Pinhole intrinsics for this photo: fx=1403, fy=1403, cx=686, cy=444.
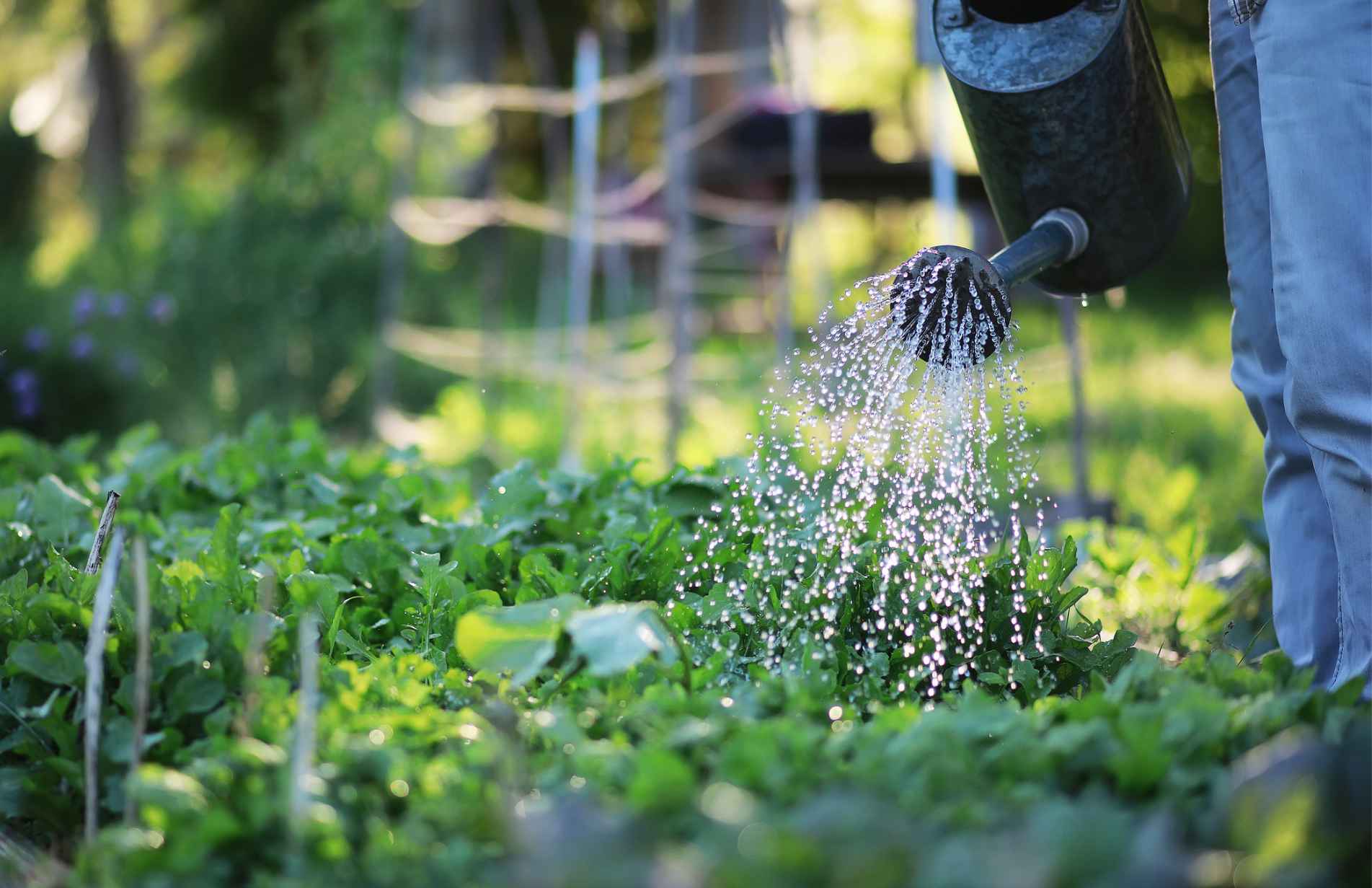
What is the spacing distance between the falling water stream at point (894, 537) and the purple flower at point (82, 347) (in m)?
4.15

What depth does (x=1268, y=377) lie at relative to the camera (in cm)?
209

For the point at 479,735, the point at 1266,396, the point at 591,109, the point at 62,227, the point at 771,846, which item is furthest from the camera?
the point at 62,227

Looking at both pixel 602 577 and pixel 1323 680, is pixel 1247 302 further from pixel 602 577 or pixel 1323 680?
pixel 602 577

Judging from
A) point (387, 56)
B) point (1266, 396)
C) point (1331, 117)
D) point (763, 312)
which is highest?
point (387, 56)

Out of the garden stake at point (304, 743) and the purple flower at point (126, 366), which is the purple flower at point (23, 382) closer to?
the purple flower at point (126, 366)

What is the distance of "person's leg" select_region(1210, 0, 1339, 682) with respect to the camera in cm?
202

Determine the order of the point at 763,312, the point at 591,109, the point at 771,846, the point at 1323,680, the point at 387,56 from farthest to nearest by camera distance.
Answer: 1. the point at 763,312
2. the point at 387,56
3. the point at 591,109
4. the point at 1323,680
5. the point at 771,846

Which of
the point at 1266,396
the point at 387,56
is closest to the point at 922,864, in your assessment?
the point at 1266,396

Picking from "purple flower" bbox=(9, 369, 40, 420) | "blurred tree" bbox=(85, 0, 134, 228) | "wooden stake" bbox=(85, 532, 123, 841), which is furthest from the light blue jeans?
"blurred tree" bbox=(85, 0, 134, 228)

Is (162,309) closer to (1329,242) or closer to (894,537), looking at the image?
(894,537)

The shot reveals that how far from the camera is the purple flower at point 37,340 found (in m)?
5.27

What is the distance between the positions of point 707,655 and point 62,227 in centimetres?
1431

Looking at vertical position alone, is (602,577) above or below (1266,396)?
below

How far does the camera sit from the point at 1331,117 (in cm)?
174
